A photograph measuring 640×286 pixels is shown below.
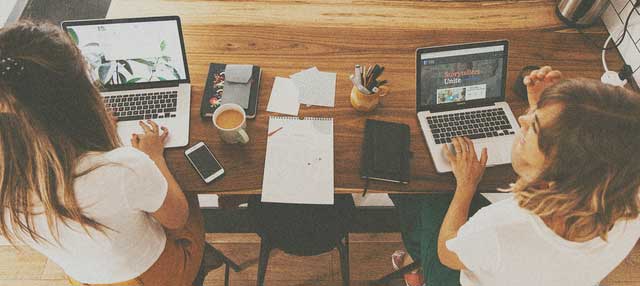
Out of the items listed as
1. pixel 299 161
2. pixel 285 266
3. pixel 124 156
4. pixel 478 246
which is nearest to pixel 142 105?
pixel 124 156

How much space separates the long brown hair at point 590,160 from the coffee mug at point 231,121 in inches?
32.4

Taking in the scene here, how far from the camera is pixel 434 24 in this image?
7.25 ft

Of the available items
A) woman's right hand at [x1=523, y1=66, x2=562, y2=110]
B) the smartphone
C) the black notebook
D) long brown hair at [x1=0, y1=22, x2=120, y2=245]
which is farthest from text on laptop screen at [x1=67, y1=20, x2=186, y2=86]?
woman's right hand at [x1=523, y1=66, x2=562, y2=110]

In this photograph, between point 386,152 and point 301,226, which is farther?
point 301,226

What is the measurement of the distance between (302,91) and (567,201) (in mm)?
883

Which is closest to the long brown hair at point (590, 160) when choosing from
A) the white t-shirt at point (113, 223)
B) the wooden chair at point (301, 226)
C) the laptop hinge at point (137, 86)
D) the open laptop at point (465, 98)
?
the open laptop at point (465, 98)

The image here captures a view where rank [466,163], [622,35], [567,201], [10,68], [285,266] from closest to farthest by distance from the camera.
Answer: [10,68], [567,201], [466,163], [622,35], [285,266]

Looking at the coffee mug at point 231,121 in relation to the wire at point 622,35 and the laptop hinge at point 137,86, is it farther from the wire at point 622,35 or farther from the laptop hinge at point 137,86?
the wire at point 622,35

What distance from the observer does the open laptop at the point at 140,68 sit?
52.8 inches

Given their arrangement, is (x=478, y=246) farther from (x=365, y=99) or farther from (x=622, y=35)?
(x=622, y=35)

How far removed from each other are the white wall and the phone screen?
1.59 m

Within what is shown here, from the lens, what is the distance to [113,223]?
1.04 metres

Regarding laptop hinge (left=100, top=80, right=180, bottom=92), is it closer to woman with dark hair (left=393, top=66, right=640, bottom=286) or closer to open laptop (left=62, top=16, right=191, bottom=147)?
open laptop (left=62, top=16, right=191, bottom=147)

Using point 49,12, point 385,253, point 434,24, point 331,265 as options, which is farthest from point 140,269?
point 49,12
